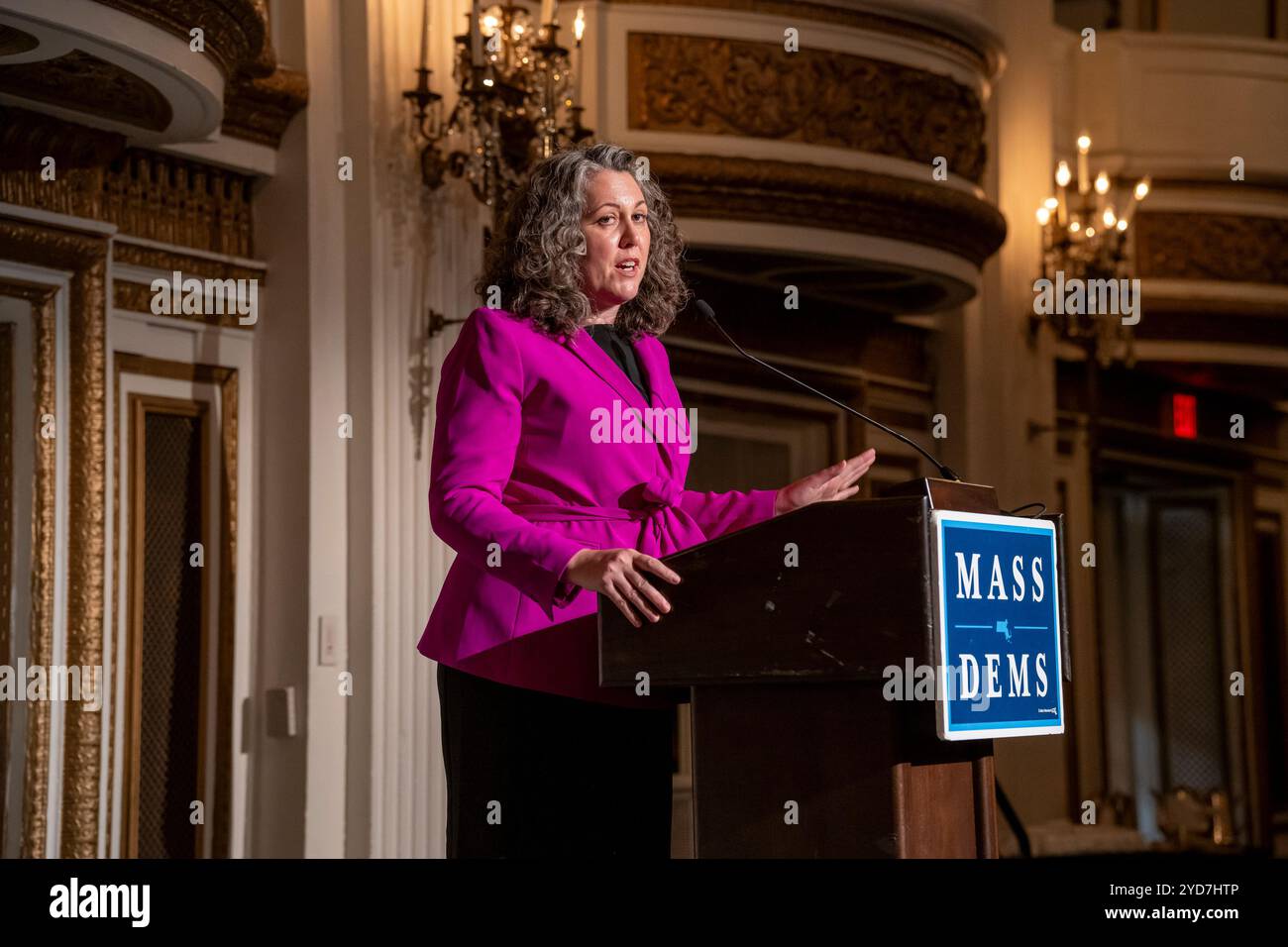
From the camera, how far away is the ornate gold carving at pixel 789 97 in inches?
225

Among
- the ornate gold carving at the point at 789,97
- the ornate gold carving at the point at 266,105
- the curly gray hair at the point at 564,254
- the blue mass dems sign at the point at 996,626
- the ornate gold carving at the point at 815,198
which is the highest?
the ornate gold carving at the point at 789,97

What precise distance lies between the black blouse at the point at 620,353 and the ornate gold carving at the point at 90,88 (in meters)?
1.88

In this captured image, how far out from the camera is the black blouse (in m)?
2.24

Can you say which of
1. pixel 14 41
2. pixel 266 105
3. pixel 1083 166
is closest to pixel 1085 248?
pixel 1083 166

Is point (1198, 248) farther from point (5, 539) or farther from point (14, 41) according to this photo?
point (14, 41)

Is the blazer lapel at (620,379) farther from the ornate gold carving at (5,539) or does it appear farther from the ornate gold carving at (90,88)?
the ornate gold carving at (5,539)

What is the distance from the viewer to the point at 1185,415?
9844 mm

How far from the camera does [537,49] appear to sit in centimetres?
471

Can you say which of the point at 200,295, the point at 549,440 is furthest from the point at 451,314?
the point at 549,440

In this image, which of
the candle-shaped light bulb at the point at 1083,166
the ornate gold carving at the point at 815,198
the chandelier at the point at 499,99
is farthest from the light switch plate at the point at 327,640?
the candle-shaped light bulb at the point at 1083,166

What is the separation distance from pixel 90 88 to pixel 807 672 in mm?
2701
